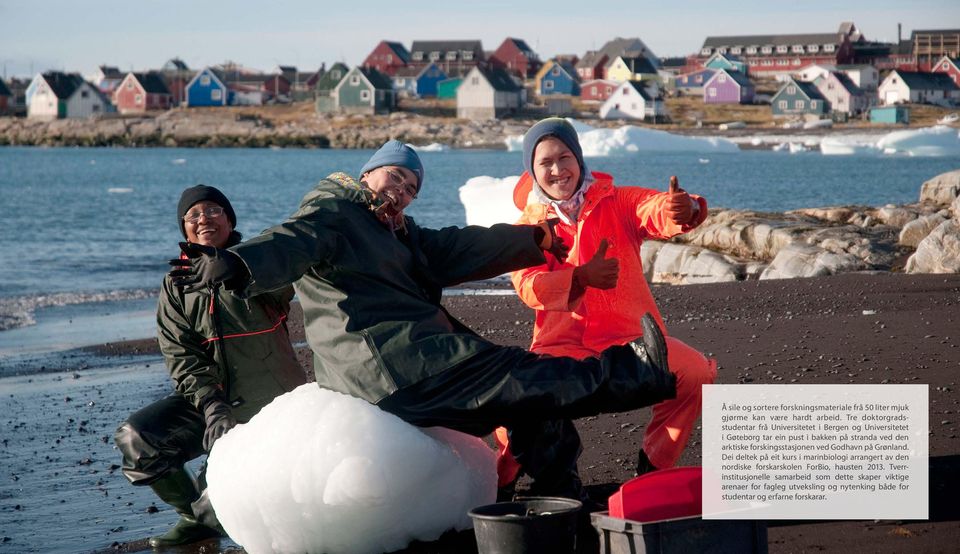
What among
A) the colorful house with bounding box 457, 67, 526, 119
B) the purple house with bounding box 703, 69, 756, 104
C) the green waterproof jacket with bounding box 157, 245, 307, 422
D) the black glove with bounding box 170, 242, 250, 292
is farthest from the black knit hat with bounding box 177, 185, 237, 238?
the purple house with bounding box 703, 69, 756, 104

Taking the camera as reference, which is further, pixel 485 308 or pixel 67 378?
pixel 485 308

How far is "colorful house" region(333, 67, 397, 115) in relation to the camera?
96.2m

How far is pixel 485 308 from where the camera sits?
13.5m

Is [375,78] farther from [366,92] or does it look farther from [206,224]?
[206,224]

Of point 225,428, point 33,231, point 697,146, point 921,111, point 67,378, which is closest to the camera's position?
point 225,428

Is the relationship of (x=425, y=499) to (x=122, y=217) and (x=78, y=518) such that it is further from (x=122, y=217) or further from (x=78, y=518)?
(x=122, y=217)

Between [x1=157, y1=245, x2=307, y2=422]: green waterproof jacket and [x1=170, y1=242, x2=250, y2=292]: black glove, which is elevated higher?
[x1=170, y1=242, x2=250, y2=292]: black glove

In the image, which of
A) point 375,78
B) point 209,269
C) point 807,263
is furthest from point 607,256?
point 375,78

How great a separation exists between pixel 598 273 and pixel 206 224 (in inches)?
78.0

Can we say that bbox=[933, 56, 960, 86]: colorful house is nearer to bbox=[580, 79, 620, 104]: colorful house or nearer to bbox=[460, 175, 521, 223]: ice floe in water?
bbox=[580, 79, 620, 104]: colorful house

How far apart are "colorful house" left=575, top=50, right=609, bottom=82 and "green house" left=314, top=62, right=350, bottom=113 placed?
84.0ft

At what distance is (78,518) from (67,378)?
15.6 feet

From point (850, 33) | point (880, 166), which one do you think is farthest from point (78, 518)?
point (850, 33)

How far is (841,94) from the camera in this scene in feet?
315
